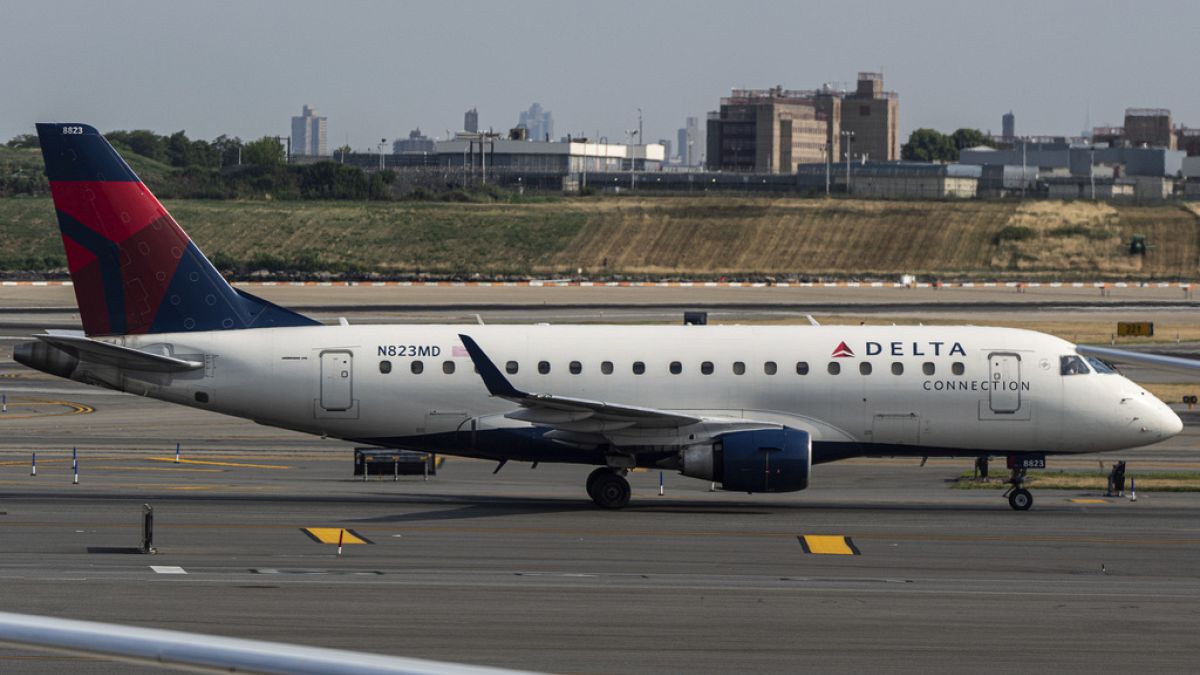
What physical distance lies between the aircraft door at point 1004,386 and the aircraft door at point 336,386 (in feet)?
43.8

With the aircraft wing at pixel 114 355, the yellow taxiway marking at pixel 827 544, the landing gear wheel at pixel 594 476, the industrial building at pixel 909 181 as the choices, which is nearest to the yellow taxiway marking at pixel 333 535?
the aircraft wing at pixel 114 355

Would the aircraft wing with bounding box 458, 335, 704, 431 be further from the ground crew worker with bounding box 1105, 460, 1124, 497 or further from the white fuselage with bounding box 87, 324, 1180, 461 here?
the ground crew worker with bounding box 1105, 460, 1124, 497

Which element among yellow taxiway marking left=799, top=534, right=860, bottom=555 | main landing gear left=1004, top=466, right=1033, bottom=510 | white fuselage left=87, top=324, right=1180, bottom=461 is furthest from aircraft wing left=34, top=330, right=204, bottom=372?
main landing gear left=1004, top=466, right=1033, bottom=510

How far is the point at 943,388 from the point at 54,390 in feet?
127

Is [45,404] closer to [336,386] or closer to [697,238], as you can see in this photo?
[336,386]

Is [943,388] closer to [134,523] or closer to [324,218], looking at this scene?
[134,523]

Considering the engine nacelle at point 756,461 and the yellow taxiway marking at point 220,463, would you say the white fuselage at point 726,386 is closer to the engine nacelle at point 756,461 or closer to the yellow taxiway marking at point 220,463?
the engine nacelle at point 756,461

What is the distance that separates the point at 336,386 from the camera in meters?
31.3

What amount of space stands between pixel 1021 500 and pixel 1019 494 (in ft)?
0.45

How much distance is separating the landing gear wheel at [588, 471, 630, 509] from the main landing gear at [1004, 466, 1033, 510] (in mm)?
8149

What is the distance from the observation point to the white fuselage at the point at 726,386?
3112cm

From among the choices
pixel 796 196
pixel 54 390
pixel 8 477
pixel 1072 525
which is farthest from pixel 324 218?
pixel 1072 525

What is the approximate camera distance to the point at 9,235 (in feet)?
496

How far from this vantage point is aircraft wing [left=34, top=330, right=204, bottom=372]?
98.4 ft
